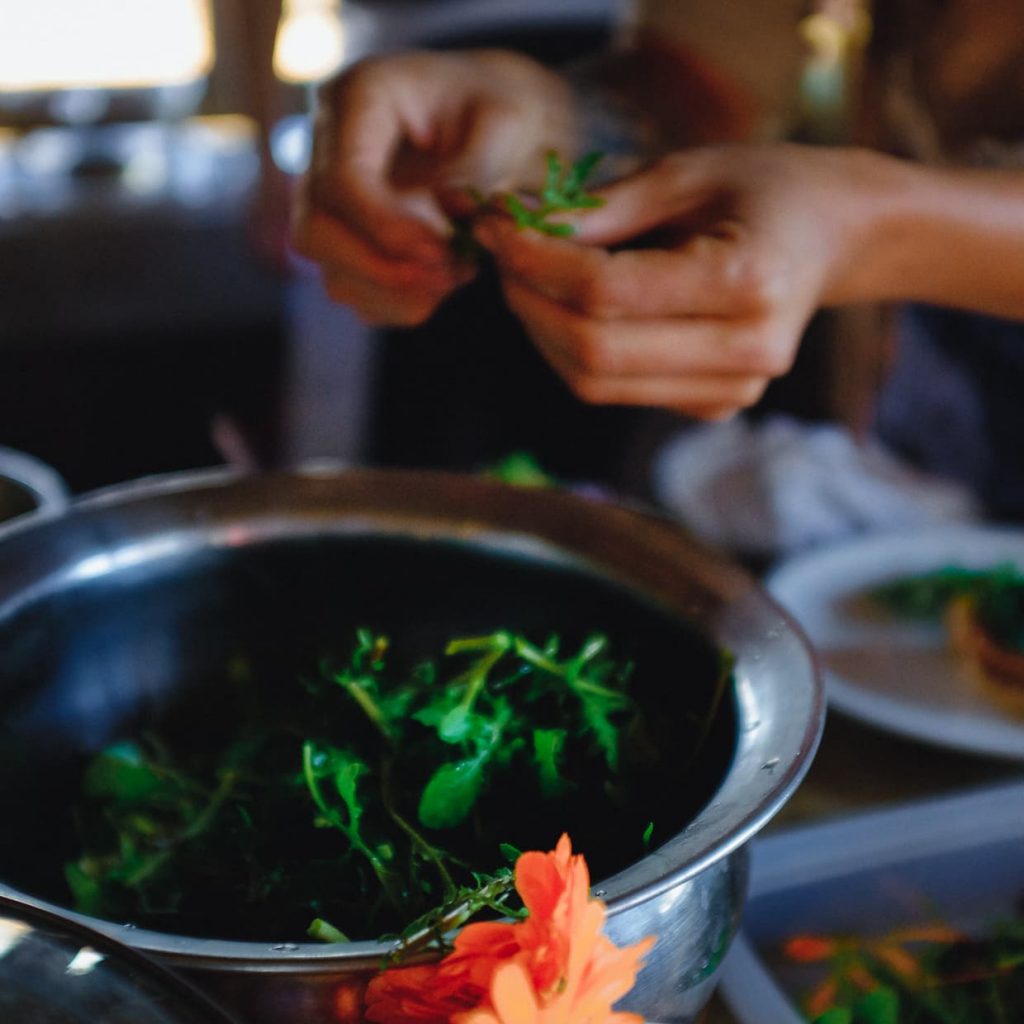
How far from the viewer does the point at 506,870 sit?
0.45 m

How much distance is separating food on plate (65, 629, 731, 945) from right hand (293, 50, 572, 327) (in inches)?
12.1

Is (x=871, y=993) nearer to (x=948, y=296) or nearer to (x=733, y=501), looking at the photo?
(x=948, y=296)

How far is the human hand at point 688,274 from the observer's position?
2.14ft

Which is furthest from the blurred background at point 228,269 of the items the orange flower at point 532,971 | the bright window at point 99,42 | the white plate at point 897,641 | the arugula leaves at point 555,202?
the orange flower at point 532,971

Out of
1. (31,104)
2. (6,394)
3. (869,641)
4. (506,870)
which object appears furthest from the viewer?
(31,104)

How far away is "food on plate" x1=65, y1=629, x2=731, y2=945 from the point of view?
0.53 m

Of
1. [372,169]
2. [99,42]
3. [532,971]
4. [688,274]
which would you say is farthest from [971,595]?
[99,42]

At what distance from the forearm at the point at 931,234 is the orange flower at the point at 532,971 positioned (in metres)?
0.53

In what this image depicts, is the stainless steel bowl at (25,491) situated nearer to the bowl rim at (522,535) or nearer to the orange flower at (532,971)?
the bowl rim at (522,535)

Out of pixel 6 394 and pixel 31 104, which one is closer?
pixel 6 394

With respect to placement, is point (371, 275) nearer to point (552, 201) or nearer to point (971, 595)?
point (552, 201)

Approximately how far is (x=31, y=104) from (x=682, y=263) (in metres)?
3.63

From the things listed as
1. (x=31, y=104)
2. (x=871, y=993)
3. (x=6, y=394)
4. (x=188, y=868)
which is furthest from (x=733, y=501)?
(x=31, y=104)

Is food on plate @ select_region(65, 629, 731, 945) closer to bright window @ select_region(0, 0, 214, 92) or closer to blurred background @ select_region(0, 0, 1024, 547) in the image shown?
blurred background @ select_region(0, 0, 1024, 547)
